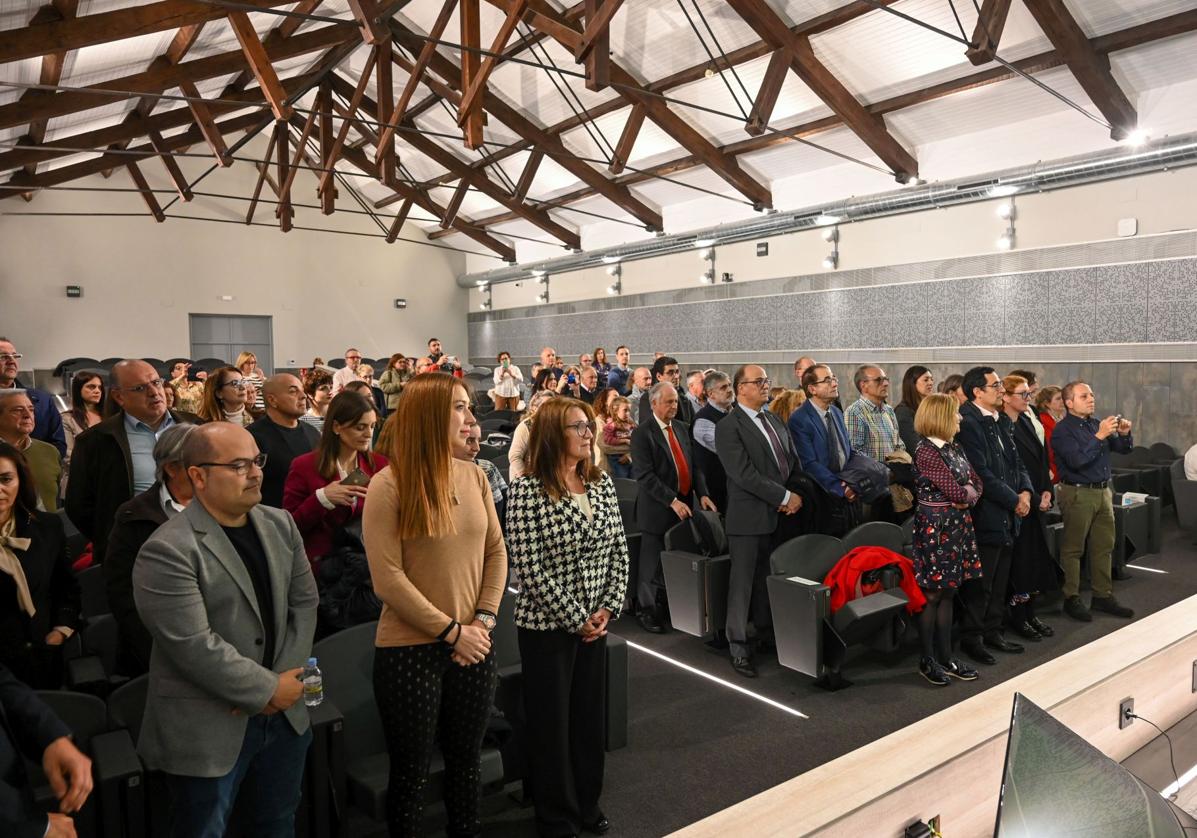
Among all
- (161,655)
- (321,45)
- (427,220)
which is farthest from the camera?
(427,220)

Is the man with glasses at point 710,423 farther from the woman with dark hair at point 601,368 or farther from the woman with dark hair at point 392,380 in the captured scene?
the woman with dark hair at point 601,368

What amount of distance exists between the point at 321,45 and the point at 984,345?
9.49 metres

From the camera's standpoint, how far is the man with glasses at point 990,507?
4.09 meters

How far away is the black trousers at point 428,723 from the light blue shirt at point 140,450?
156 cm

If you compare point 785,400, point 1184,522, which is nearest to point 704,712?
point 785,400

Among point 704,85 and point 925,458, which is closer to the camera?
point 925,458

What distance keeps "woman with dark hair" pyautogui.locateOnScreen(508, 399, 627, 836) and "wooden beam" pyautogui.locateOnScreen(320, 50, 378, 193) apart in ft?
30.7

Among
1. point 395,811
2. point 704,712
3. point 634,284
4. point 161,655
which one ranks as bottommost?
point 704,712

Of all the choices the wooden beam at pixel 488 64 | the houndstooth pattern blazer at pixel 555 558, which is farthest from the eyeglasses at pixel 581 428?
the wooden beam at pixel 488 64

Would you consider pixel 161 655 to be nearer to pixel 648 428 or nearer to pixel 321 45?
pixel 648 428

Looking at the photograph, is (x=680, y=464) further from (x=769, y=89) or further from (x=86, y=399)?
(x=769, y=89)

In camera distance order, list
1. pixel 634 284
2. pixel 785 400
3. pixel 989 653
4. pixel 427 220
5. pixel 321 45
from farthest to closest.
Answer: pixel 427 220 → pixel 634 284 → pixel 321 45 → pixel 785 400 → pixel 989 653

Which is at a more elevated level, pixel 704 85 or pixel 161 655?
pixel 704 85

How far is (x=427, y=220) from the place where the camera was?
1797 centimetres
